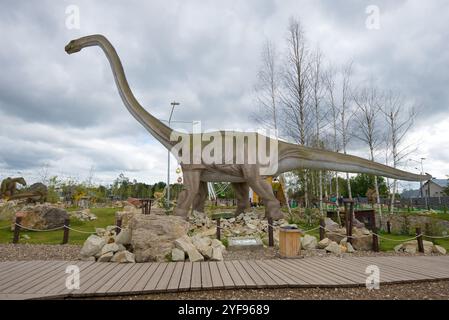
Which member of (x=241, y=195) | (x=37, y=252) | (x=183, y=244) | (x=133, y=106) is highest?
(x=133, y=106)

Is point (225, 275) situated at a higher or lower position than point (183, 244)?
lower

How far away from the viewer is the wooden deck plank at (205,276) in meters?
3.53

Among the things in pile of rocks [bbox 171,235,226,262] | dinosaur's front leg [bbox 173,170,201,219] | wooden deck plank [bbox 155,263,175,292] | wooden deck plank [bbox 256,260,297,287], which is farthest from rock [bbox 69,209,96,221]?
wooden deck plank [bbox 256,260,297,287]

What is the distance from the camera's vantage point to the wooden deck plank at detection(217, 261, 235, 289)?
353 centimetres

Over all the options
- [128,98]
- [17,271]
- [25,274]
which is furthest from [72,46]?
[25,274]

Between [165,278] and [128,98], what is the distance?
5.99m

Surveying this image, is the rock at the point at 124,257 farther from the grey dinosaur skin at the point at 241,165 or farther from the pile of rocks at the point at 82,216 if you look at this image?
the pile of rocks at the point at 82,216

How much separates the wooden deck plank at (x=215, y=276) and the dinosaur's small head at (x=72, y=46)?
7.35 meters

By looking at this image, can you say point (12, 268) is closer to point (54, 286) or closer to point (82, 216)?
point (54, 286)

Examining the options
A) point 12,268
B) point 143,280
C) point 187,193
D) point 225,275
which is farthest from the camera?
point 187,193

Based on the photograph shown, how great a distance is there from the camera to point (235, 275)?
398cm

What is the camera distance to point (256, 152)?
8211 millimetres

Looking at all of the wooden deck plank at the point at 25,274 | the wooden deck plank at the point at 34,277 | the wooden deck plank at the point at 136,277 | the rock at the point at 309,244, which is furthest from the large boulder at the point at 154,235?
the rock at the point at 309,244
